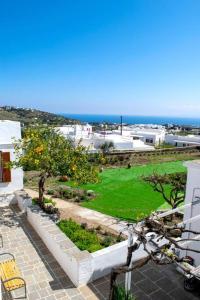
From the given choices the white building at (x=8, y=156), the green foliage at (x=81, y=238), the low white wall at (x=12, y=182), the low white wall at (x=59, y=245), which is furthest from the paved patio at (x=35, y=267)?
the white building at (x=8, y=156)

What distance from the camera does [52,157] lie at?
11898mm

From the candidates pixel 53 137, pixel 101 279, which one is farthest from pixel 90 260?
pixel 53 137

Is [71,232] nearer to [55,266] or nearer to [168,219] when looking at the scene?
[55,266]

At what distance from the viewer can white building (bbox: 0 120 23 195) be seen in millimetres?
13250

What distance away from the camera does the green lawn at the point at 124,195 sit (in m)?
15.9

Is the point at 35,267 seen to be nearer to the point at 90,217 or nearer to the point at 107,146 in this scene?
the point at 90,217

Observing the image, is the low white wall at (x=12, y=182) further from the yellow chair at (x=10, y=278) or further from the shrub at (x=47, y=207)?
the yellow chair at (x=10, y=278)

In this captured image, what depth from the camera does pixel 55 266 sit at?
8867 millimetres

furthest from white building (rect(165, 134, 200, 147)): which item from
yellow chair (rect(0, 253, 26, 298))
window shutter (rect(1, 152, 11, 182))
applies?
yellow chair (rect(0, 253, 26, 298))

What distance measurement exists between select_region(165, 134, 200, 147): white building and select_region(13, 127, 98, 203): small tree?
47498 millimetres

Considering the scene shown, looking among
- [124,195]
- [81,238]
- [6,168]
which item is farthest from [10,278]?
[124,195]

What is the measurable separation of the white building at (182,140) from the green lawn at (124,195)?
111ft

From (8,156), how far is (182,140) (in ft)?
172

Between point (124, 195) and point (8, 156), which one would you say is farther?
point (124, 195)
